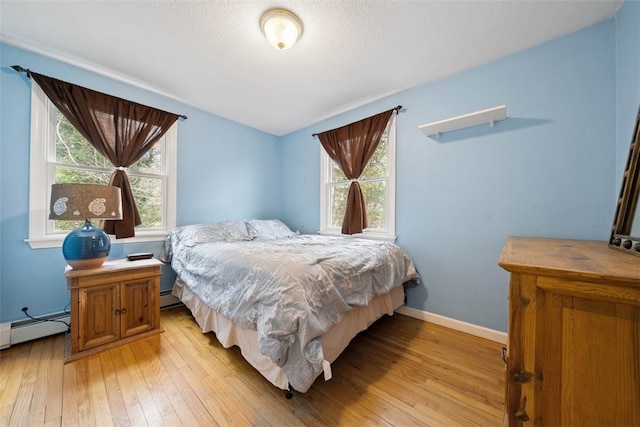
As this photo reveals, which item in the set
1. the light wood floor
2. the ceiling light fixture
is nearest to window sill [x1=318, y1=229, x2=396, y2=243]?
the light wood floor

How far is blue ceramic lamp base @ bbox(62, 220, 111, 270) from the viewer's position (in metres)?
1.75

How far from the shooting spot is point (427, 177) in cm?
237

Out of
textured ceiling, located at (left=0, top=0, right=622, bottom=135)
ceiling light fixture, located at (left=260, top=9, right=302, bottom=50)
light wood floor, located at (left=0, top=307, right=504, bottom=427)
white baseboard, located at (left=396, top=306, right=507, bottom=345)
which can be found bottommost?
light wood floor, located at (left=0, top=307, right=504, bottom=427)

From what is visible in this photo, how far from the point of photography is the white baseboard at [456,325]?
196 cm

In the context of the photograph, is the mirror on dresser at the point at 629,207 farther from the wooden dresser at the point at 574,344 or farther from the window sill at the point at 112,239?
the window sill at the point at 112,239

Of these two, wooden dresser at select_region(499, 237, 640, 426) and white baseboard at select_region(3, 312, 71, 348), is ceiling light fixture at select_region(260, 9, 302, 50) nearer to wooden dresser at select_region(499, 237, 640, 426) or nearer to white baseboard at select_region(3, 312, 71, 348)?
wooden dresser at select_region(499, 237, 640, 426)

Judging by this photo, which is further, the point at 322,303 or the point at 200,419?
the point at 322,303

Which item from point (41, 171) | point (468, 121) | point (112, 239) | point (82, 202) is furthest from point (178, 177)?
point (468, 121)

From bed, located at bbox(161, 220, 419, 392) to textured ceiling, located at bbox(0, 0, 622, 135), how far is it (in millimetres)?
1690

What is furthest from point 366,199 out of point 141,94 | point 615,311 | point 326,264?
point 141,94

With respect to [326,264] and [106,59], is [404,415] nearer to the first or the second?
[326,264]

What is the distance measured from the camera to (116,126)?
Answer: 2.29 meters

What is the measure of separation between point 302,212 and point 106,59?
2.66m

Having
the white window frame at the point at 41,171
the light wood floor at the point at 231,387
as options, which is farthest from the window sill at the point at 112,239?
the light wood floor at the point at 231,387
